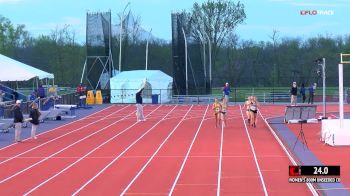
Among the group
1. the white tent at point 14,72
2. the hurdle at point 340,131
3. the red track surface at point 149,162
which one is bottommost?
the red track surface at point 149,162

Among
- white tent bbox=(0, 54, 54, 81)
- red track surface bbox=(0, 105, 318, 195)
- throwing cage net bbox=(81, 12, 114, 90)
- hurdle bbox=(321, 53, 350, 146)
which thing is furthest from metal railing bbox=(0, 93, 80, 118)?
hurdle bbox=(321, 53, 350, 146)

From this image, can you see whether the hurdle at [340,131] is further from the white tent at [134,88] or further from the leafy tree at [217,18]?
the leafy tree at [217,18]

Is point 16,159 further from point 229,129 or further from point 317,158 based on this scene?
point 229,129

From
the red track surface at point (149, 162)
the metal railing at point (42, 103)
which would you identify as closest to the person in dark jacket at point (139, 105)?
the red track surface at point (149, 162)

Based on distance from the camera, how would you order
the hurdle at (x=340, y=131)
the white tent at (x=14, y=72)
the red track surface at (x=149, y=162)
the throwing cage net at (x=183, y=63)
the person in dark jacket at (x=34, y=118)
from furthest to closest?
the throwing cage net at (x=183, y=63)
the white tent at (x=14, y=72)
the person in dark jacket at (x=34, y=118)
the hurdle at (x=340, y=131)
the red track surface at (x=149, y=162)

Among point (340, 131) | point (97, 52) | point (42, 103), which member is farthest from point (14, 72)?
point (97, 52)

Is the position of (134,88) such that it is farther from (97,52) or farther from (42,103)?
(42,103)

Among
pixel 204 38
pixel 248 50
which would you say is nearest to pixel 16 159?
pixel 204 38

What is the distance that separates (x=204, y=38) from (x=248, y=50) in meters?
12.6

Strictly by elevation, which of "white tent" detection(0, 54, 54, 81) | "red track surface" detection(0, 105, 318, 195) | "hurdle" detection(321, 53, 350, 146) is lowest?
"red track surface" detection(0, 105, 318, 195)

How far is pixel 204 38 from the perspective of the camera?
70.4m

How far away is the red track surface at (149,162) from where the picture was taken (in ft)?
47.6

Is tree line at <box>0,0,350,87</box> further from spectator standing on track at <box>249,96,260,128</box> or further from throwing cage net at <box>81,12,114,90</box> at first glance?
spectator standing on track at <box>249,96,260,128</box>

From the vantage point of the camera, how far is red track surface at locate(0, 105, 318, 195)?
14508mm
